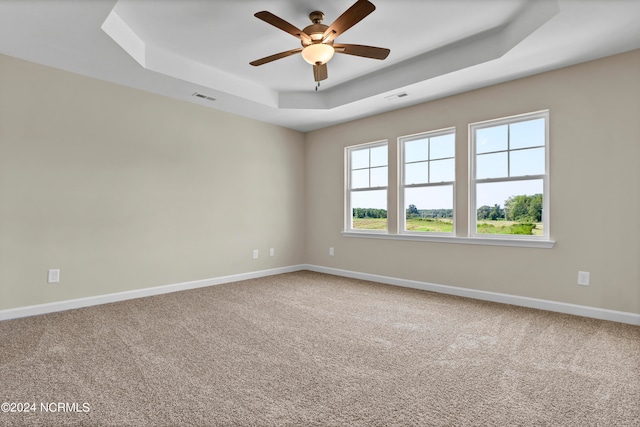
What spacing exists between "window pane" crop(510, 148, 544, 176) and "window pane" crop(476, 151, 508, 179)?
90 mm

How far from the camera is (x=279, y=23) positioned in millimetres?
2375

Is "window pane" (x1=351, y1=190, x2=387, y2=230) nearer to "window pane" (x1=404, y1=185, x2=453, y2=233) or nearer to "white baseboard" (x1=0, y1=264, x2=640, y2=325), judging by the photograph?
"window pane" (x1=404, y1=185, x2=453, y2=233)

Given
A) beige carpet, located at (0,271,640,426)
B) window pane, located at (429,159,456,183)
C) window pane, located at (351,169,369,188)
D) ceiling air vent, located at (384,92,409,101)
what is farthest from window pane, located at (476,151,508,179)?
window pane, located at (351,169,369,188)

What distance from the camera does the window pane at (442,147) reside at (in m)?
4.08

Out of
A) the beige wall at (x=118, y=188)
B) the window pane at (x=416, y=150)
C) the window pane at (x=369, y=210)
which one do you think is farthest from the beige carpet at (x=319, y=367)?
the window pane at (x=416, y=150)

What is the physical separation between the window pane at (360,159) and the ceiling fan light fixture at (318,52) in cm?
241

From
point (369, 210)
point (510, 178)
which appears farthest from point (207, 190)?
point (510, 178)

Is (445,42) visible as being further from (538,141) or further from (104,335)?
(104,335)

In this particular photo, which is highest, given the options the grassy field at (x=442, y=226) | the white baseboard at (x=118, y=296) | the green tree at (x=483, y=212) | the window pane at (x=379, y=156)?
the window pane at (x=379, y=156)

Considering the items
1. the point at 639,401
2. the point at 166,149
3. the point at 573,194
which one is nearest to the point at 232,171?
the point at 166,149

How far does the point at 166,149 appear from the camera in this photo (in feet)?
13.3

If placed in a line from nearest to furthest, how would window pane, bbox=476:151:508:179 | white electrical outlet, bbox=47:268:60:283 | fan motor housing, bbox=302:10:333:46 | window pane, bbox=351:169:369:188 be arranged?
fan motor housing, bbox=302:10:333:46 → white electrical outlet, bbox=47:268:60:283 → window pane, bbox=476:151:508:179 → window pane, bbox=351:169:369:188

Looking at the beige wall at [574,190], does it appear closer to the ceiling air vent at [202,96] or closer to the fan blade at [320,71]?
the fan blade at [320,71]

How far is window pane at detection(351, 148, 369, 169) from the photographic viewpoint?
5.05 meters
